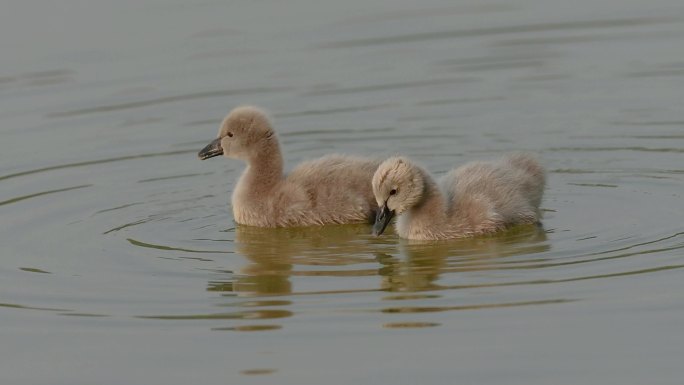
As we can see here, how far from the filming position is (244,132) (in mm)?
13742

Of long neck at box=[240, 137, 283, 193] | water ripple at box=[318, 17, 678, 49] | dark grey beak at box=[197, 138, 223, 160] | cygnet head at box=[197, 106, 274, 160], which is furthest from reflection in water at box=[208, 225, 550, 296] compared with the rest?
water ripple at box=[318, 17, 678, 49]

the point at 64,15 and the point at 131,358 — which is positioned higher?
the point at 64,15

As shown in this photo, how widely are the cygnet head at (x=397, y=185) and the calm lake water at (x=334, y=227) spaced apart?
335mm

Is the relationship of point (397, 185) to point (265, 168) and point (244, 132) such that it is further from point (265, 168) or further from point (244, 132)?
→ point (244, 132)

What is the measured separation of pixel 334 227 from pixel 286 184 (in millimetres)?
572

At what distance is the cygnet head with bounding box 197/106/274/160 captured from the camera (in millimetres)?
13703

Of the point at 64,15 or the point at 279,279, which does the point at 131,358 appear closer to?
the point at 279,279

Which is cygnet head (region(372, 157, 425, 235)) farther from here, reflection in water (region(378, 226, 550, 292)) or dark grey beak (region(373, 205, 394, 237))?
reflection in water (region(378, 226, 550, 292))

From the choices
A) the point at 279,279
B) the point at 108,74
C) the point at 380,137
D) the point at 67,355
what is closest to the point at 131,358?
the point at 67,355

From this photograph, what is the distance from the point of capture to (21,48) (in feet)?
61.8

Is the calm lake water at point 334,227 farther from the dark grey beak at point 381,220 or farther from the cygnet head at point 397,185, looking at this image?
the cygnet head at point 397,185

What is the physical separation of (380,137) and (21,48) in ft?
17.4

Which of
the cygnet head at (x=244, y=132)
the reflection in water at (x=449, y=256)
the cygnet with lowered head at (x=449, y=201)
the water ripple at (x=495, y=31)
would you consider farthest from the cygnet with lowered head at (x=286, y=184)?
the water ripple at (x=495, y=31)

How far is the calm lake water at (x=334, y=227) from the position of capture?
9594 millimetres
